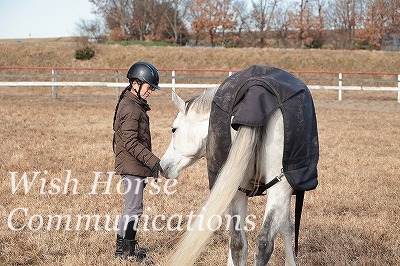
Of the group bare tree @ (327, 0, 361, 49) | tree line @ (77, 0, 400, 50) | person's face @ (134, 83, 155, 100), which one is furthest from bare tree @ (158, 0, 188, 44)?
person's face @ (134, 83, 155, 100)

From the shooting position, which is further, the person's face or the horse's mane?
the person's face

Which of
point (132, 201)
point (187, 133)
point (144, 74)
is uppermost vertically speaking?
point (144, 74)

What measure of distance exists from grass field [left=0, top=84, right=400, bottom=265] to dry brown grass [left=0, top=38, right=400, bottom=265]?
0.01 m

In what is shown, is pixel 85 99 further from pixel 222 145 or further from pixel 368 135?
pixel 222 145

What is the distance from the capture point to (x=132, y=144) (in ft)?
13.8

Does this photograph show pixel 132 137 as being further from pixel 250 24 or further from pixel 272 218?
pixel 250 24

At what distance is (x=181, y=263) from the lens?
111 inches

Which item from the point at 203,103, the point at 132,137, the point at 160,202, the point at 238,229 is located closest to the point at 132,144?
the point at 132,137

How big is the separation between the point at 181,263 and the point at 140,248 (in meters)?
1.84

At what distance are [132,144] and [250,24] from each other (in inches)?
2023

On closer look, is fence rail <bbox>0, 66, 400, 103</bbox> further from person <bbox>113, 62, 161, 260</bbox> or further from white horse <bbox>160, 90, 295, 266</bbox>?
white horse <bbox>160, 90, 295, 266</bbox>

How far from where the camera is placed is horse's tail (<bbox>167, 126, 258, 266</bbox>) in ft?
9.20

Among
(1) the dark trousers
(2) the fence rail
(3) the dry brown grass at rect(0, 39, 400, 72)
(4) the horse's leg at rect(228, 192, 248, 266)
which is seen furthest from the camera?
(3) the dry brown grass at rect(0, 39, 400, 72)

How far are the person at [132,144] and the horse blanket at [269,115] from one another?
1328 millimetres
